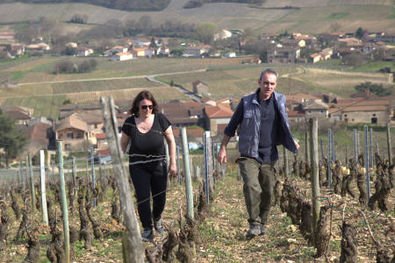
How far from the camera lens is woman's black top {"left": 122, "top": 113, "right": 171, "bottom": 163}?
22.0ft

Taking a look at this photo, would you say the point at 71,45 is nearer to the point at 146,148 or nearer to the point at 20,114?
the point at 20,114

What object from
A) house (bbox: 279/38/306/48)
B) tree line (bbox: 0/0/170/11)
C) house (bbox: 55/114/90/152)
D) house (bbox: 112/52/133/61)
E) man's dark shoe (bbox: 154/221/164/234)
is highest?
tree line (bbox: 0/0/170/11)

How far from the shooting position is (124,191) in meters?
3.83

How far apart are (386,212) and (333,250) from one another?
7.77 ft

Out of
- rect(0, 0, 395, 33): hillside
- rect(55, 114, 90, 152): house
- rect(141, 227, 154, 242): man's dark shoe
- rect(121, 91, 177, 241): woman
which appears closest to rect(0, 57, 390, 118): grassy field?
rect(55, 114, 90, 152): house

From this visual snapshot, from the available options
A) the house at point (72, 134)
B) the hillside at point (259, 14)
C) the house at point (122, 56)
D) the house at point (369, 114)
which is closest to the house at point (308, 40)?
the hillside at point (259, 14)

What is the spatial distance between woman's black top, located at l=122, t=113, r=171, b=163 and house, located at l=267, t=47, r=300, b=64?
4120 inches

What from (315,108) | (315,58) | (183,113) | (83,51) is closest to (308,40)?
(315,58)

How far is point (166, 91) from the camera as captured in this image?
7856 centimetres

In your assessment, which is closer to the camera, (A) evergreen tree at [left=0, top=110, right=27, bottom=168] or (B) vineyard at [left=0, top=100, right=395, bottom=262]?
(B) vineyard at [left=0, top=100, right=395, bottom=262]

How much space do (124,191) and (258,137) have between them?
3.05 m

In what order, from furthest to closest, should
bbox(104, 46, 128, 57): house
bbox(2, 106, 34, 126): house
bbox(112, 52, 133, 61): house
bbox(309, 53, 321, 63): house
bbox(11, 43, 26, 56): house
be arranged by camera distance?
1. bbox(11, 43, 26, 56): house
2. bbox(104, 46, 128, 57): house
3. bbox(112, 52, 133, 61): house
4. bbox(309, 53, 321, 63): house
5. bbox(2, 106, 34, 126): house

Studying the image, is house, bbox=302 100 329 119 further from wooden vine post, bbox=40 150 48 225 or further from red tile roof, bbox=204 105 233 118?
wooden vine post, bbox=40 150 48 225

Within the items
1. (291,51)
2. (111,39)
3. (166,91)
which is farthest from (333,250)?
(111,39)
